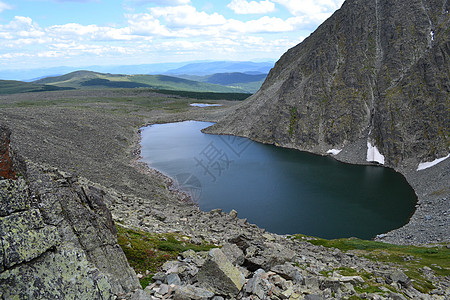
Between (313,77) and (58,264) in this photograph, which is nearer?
(58,264)

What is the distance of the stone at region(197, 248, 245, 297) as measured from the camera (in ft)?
42.5

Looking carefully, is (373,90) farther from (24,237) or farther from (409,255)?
(24,237)

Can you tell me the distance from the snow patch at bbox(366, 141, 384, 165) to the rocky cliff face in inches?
9.2

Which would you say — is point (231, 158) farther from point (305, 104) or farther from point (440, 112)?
point (440, 112)

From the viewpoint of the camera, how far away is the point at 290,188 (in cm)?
6206

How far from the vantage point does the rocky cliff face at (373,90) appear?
73.5 metres

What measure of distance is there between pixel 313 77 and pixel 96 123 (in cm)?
8060

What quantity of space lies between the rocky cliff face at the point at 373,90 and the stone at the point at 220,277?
70547 mm

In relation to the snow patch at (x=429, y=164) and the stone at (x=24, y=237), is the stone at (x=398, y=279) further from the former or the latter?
the snow patch at (x=429, y=164)

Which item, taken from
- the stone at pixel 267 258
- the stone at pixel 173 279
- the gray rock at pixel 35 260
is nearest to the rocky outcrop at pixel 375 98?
the stone at pixel 267 258

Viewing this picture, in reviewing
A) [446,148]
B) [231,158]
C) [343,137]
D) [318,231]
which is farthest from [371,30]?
[318,231]

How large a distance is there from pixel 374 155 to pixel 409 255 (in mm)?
52693

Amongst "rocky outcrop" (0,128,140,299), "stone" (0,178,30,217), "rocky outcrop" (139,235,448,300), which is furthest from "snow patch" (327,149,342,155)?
"stone" (0,178,30,217)

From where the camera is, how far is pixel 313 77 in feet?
344
